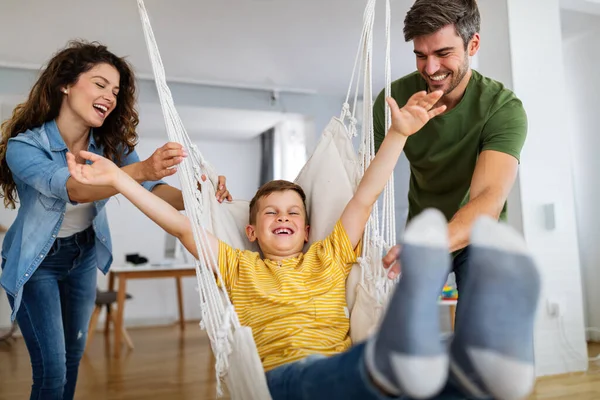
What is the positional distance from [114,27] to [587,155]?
11.0 feet

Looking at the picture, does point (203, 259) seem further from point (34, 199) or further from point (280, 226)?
point (34, 199)

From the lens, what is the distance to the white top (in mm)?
1548

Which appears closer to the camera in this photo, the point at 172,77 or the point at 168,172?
the point at 168,172

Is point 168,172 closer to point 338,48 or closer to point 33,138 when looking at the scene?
point 33,138

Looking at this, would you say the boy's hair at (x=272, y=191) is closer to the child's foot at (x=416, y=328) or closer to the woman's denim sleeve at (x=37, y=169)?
the woman's denim sleeve at (x=37, y=169)

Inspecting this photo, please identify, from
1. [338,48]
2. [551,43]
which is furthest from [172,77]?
[551,43]

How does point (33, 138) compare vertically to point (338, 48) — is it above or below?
below

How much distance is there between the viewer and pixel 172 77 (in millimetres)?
4781

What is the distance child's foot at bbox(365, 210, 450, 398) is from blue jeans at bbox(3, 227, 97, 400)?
1014mm

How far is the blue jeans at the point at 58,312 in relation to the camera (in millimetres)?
1422

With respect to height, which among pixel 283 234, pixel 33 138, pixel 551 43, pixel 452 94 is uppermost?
pixel 551 43

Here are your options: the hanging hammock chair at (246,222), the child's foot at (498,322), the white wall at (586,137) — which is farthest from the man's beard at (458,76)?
the white wall at (586,137)

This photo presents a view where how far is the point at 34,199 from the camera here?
1461mm

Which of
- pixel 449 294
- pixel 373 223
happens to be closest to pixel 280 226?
pixel 373 223
